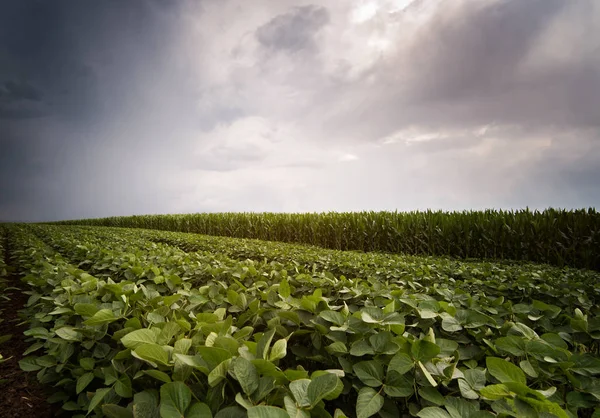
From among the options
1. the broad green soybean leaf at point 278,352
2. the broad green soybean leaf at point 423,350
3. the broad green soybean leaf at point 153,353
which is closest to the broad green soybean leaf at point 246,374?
the broad green soybean leaf at point 278,352

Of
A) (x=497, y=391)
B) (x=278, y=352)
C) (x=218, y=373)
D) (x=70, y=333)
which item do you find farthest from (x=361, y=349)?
(x=70, y=333)

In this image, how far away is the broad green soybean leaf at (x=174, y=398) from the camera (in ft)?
3.16

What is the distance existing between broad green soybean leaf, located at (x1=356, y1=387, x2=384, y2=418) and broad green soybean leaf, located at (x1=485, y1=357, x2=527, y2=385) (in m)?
0.39

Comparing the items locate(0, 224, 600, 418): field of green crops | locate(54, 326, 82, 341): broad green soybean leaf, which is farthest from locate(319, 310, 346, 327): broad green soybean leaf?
locate(54, 326, 82, 341): broad green soybean leaf

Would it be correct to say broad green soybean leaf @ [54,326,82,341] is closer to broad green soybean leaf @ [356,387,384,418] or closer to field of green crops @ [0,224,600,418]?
field of green crops @ [0,224,600,418]

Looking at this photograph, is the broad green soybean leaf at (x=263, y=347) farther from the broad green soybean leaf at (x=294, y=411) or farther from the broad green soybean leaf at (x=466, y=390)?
the broad green soybean leaf at (x=466, y=390)

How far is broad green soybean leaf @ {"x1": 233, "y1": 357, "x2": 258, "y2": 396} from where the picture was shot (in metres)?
1.02

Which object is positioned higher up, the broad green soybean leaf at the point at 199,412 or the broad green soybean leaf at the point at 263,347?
the broad green soybean leaf at the point at 263,347

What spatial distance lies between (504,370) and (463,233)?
13.2 m

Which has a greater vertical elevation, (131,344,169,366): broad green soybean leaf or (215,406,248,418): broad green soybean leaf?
(131,344,169,366): broad green soybean leaf

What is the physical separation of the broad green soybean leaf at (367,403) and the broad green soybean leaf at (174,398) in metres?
0.52

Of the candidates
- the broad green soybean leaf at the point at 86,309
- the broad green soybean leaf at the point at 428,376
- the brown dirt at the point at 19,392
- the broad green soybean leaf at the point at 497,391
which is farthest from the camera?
the brown dirt at the point at 19,392

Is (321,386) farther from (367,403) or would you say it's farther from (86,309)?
(86,309)

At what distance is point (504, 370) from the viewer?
3.82 feet
